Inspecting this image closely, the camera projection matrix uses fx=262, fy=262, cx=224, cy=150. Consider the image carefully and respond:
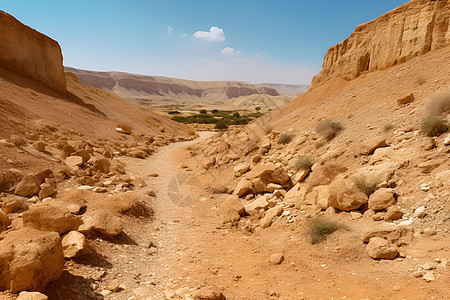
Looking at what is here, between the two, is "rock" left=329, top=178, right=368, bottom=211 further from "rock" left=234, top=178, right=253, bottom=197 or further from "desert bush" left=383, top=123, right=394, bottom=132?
"rock" left=234, top=178, right=253, bottom=197

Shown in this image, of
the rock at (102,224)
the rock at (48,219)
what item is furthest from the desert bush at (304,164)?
the rock at (48,219)

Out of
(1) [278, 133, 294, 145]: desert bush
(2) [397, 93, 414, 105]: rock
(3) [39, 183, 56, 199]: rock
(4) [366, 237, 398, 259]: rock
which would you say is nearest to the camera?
(4) [366, 237, 398, 259]: rock

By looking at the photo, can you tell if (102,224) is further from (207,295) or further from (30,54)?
(30,54)

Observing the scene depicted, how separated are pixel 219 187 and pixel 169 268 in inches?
185

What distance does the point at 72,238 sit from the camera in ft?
14.1

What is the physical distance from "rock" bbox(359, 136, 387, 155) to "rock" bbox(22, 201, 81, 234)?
6.61 m

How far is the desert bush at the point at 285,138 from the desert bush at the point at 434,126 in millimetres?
4505

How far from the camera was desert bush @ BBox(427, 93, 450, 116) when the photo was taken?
610cm

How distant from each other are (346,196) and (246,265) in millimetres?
2342

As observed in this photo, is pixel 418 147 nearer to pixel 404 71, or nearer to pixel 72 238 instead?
pixel 404 71

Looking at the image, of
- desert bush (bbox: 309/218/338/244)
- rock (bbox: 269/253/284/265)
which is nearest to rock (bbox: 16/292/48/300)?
rock (bbox: 269/253/284/265)

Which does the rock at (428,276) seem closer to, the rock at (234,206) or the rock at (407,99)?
the rock at (234,206)

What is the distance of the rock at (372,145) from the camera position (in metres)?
6.33

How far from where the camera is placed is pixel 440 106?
20.3 ft
